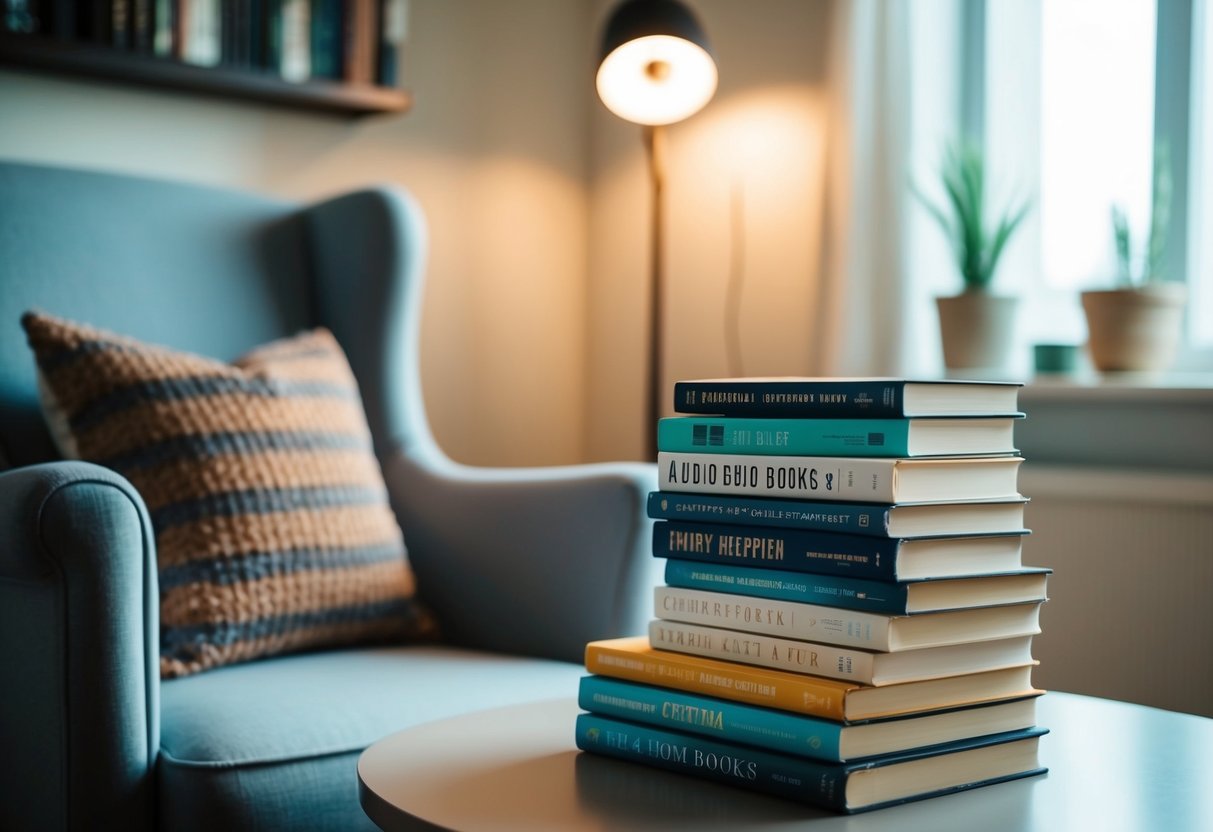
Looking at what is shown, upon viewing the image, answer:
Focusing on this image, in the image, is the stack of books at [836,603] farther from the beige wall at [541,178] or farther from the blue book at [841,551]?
the beige wall at [541,178]

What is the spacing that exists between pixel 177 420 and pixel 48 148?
937mm

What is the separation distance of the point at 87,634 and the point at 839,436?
75cm

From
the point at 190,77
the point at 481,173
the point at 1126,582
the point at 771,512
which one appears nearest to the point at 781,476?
the point at 771,512

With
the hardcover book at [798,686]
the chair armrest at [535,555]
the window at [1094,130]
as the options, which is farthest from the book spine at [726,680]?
the window at [1094,130]

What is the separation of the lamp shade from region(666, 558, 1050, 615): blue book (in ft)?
4.36

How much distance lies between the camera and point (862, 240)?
220 centimetres

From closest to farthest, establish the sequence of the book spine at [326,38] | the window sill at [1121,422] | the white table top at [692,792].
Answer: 1. the white table top at [692,792]
2. the window sill at [1121,422]
3. the book spine at [326,38]

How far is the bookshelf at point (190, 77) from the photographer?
6.66 ft

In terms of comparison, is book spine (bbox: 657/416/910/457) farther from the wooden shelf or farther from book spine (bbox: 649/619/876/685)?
the wooden shelf

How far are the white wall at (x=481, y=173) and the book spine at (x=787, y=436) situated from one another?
172 cm

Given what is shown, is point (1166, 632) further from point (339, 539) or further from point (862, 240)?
point (339, 539)

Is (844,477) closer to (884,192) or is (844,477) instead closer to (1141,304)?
(1141,304)

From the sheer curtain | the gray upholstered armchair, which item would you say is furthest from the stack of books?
the sheer curtain

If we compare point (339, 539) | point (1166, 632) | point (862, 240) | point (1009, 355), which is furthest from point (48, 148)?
point (1166, 632)
